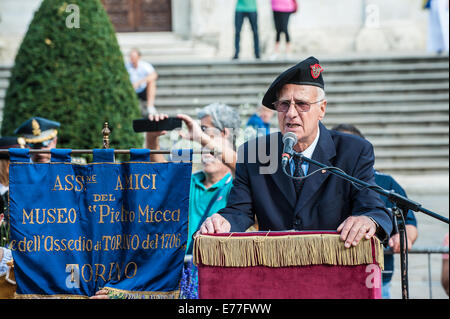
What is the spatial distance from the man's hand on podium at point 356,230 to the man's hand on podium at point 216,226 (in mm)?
582

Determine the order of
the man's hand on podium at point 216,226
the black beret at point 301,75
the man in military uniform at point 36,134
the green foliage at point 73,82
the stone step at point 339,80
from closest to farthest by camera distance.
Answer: the man's hand on podium at point 216,226 < the black beret at point 301,75 < the man in military uniform at point 36,134 < the green foliage at point 73,82 < the stone step at point 339,80

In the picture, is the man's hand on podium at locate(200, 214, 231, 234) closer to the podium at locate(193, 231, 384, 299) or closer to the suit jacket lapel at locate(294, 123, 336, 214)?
the podium at locate(193, 231, 384, 299)

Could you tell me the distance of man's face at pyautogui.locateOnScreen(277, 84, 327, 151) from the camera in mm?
3459

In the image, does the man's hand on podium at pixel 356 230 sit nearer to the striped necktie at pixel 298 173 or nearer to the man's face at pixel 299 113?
the striped necktie at pixel 298 173

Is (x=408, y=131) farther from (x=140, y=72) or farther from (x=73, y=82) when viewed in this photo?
(x=73, y=82)

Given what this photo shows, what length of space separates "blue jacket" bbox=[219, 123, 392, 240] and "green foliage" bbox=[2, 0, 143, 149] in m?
4.08

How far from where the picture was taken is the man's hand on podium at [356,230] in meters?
2.97

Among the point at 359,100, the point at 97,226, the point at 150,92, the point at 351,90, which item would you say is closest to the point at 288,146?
the point at 97,226

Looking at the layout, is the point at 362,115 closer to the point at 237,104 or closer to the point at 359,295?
the point at 237,104

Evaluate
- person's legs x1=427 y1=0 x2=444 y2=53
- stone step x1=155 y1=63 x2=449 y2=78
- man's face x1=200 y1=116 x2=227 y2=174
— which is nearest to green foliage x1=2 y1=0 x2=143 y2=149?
man's face x1=200 y1=116 x2=227 y2=174

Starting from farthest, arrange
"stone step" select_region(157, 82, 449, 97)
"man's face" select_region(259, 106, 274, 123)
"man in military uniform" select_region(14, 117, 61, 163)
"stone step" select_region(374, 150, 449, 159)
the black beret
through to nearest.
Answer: "stone step" select_region(157, 82, 449, 97) < "stone step" select_region(374, 150, 449, 159) < "man's face" select_region(259, 106, 274, 123) < "man in military uniform" select_region(14, 117, 61, 163) < the black beret

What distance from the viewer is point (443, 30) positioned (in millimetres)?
16156

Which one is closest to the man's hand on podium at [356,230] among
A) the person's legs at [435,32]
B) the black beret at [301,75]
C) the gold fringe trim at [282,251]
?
the gold fringe trim at [282,251]
